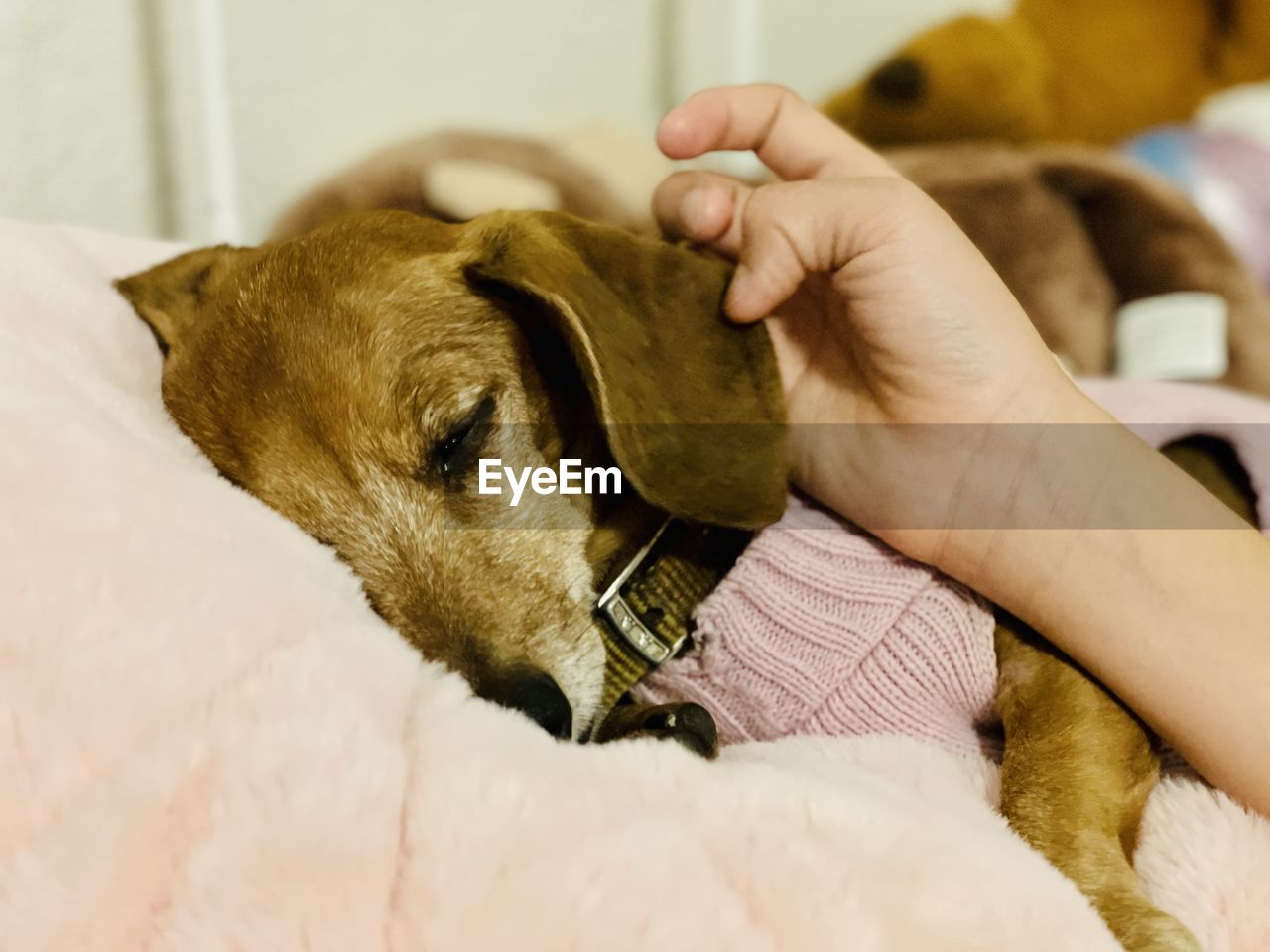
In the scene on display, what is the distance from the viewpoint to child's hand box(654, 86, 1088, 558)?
3.36ft

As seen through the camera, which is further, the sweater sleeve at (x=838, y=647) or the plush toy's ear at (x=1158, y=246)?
the plush toy's ear at (x=1158, y=246)

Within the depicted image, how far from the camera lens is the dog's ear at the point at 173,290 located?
3.69 ft

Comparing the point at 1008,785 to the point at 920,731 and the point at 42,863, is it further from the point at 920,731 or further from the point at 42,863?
the point at 42,863

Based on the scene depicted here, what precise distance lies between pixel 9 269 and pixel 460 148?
46.0 inches

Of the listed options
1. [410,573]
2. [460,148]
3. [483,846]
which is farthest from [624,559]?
[460,148]

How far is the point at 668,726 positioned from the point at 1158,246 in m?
1.73

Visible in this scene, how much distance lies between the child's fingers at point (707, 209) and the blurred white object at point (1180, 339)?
112cm

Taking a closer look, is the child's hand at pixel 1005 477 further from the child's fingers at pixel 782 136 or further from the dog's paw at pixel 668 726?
the dog's paw at pixel 668 726

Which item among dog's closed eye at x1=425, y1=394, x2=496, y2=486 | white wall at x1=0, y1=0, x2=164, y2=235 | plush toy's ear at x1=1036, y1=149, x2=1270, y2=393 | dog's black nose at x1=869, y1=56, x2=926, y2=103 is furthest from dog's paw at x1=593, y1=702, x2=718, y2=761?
dog's black nose at x1=869, y1=56, x2=926, y2=103

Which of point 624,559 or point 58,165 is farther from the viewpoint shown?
point 58,165

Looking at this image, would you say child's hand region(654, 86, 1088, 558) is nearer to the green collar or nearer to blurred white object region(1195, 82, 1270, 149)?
the green collar

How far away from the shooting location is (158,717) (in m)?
0.60

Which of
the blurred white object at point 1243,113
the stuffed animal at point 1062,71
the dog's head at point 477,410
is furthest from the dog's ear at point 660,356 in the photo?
the blurred white object at point 1243,113

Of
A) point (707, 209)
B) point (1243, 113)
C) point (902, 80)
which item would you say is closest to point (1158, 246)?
point (902, 80)
